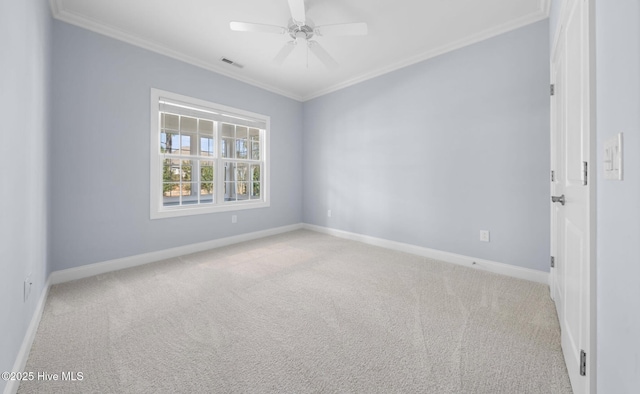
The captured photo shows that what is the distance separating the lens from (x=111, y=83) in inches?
113

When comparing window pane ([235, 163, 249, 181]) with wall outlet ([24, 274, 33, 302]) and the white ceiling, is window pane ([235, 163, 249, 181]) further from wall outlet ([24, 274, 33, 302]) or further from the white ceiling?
wall outlet ([24, 274, 33, 302])

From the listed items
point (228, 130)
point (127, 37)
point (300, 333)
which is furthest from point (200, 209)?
point (300, 333)

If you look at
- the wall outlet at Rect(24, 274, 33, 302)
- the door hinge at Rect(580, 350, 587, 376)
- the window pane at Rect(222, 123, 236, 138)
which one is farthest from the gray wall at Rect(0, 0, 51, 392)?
the door hinge at Rect(580, 350, 587, 376)

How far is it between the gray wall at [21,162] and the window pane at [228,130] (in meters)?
2.00

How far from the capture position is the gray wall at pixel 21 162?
123 centimetres

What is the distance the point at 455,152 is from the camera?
3.14 meters

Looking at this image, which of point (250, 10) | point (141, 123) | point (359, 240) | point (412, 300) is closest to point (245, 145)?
point (141, 123)

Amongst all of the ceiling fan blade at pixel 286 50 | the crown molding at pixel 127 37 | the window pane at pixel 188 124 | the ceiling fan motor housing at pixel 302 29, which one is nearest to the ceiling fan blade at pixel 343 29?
the ceiling fan motor housing at pixel 302 29

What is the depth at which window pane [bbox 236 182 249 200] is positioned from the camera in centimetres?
438

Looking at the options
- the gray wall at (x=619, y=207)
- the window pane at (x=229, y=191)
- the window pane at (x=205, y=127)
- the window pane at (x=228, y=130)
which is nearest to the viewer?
the gray wall at (x=619, y=207)

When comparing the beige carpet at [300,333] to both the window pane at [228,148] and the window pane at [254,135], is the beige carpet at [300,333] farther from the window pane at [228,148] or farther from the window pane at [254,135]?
the window pane at [254,135]

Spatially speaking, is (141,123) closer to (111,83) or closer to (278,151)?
(111,83)

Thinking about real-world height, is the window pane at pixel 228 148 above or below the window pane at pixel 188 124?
below

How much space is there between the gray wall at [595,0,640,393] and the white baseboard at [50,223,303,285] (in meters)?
3.92
